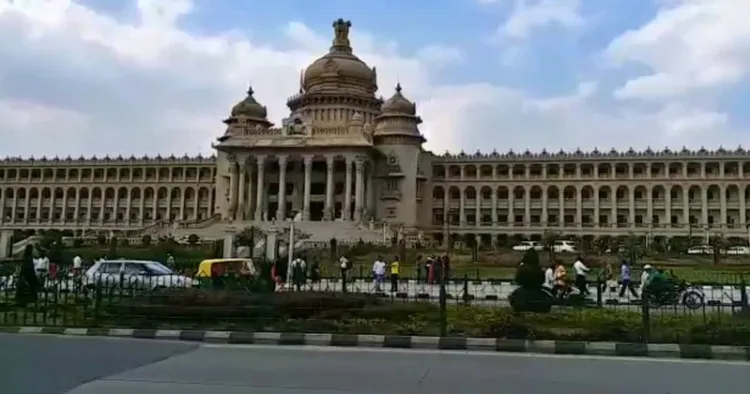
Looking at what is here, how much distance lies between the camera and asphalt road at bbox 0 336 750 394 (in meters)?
8.42

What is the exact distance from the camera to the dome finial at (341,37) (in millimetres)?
81938

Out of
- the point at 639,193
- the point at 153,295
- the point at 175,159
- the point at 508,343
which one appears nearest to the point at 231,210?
the point at 175,159

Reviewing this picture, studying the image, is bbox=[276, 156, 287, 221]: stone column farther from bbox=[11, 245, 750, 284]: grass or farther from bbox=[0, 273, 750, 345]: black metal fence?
bbox=[0, 273, 750, 345]: black metal fence

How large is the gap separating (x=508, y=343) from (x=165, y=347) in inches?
245

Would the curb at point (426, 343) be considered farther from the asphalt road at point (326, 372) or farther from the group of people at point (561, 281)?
the group of people at point (561, 281)

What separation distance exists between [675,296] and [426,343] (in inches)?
301

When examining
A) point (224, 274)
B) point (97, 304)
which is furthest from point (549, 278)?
point (97, 304)

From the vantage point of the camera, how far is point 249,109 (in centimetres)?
7631

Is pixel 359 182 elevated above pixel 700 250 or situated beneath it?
elevated above

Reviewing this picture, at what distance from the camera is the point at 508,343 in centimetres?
1293

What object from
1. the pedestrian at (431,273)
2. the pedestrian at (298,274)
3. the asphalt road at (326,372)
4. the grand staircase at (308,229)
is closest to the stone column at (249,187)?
the grand staircase at (308,229)

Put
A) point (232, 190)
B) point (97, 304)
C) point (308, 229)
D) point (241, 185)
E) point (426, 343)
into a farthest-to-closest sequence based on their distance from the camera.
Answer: point (232, 190) < point (241, 185) < point (308, 229) < point (97, 304) < point (426, 343)

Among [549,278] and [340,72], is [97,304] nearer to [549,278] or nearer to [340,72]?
[549,278]

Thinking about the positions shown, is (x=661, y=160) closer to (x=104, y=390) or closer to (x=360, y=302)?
(x=360, y=302)
